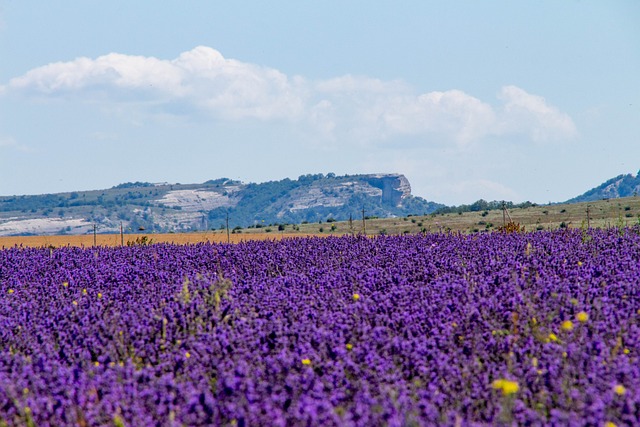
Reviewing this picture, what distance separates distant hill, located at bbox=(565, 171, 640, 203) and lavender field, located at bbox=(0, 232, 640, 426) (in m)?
175

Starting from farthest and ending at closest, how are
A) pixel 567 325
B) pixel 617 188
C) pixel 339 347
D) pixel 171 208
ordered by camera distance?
pixel 617 188 < pixel 171 208 < pixel 567 325 < pixel 339 347

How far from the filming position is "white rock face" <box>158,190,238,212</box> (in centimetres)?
18312

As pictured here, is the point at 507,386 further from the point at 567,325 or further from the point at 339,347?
the point at 567,325

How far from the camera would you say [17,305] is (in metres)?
7.04

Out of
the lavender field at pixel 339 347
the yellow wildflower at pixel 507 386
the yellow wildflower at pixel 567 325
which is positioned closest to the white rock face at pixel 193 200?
the lavender field at pixel 339 347

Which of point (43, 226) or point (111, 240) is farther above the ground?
point (43, 226)

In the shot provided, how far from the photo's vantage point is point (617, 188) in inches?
7042

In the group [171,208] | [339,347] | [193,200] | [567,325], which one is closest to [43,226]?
[171,208]

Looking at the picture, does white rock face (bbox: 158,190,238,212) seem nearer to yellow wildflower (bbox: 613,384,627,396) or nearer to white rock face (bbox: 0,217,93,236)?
white rock face (bbox: 0,217,93,236)

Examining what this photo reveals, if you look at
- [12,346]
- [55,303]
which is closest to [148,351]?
[12,346]

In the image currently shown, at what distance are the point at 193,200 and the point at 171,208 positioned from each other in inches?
533

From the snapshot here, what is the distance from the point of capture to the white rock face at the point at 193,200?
7210 inches

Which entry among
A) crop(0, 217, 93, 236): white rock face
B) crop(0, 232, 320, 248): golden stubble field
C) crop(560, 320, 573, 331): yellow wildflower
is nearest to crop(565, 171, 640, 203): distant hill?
crop(0, 217, 93, 236): white rock face

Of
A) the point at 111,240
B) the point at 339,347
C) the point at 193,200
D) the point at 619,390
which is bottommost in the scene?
the point at 619,390
